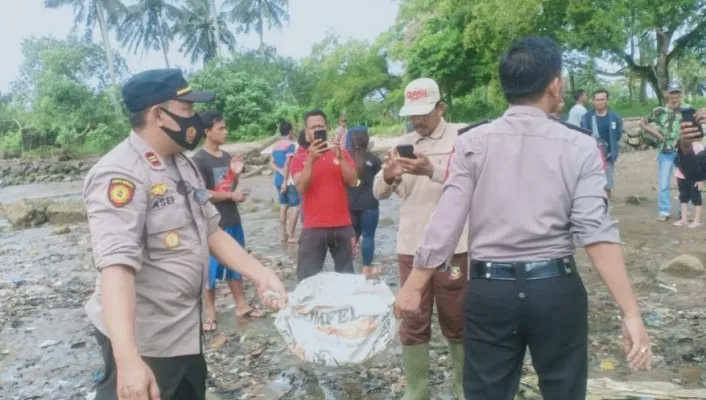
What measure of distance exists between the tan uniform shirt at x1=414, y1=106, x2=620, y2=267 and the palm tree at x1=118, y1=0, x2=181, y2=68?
174 ft

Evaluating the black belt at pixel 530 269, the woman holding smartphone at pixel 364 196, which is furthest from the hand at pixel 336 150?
the black belt at pixel 530 269

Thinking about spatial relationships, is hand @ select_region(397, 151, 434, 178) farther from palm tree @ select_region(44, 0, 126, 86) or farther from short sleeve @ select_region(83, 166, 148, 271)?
palm tree @ select_region(44, 0, 126, 86)

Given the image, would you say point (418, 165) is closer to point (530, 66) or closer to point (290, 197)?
point (530, 66)

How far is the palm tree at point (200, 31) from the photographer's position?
179ft

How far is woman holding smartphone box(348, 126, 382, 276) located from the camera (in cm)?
681

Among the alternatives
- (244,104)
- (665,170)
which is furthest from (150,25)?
(665,170)

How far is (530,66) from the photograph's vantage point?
2367 millimetres

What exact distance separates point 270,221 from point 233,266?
9219 mm

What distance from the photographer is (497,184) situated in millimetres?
2375

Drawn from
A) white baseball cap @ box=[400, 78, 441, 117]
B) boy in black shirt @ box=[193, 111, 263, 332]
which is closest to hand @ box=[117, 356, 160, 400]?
white baseball cap @ box=[400, 78, 441, 117]

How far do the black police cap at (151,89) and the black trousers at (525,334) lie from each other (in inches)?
53.2

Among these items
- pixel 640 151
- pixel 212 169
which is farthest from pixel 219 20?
pixel 212 169

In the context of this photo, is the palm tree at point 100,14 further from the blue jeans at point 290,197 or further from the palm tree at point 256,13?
the blue jeans at point 290,197

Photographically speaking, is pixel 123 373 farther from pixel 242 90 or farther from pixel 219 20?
pixel 219 20
